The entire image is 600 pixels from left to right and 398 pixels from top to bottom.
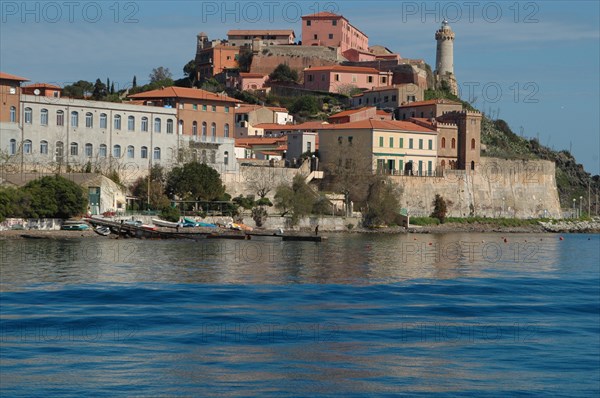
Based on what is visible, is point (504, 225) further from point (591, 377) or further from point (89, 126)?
point (591, 377)

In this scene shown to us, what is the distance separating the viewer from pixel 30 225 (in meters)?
45.8

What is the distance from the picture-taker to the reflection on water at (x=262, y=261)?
31547 millimetres

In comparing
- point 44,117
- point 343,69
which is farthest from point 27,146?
point 343,69

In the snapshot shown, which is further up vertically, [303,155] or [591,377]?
[303,155]

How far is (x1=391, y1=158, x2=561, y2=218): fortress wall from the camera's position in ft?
217

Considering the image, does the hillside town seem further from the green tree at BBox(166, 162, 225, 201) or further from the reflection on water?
the reflection on water

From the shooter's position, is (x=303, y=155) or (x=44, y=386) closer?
(x=44, y=386)

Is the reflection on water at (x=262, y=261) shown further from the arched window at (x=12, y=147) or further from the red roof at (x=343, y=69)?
the red roof at (x=343, y=69)

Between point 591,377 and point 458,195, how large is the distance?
50066 millimetres

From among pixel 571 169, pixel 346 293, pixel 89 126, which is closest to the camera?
pixel 346 293

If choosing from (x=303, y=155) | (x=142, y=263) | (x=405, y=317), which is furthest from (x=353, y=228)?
(x=405, y=317)

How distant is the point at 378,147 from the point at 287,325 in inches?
1675

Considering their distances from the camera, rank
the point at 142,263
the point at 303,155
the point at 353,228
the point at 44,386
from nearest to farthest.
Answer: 1. the point at 44,386
2. the point at 142,263
3. the point at 353,228
4. the point at 303,155

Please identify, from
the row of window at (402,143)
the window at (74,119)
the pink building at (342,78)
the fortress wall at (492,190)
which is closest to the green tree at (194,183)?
the window at (74,119)
